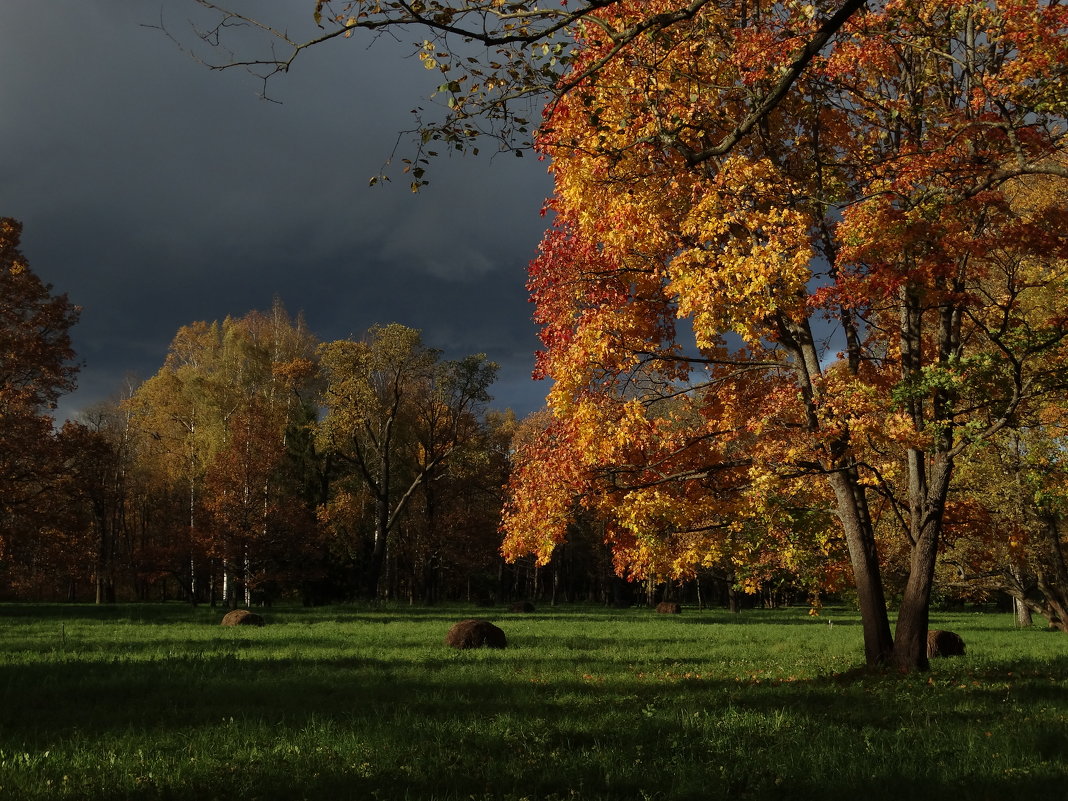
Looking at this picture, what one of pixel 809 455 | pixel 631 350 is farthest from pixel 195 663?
pixel 809 455

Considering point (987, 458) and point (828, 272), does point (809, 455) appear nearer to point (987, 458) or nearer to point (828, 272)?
point (828, 272)

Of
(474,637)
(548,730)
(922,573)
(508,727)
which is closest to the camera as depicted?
(548,730)

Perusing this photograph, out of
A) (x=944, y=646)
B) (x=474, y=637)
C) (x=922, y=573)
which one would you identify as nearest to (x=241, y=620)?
(x=474, y=637)

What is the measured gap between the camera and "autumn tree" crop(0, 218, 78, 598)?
28.2 meters

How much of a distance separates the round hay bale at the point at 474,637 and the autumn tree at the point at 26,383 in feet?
66.2

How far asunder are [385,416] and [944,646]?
3574 cm

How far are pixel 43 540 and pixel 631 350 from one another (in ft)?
90.9

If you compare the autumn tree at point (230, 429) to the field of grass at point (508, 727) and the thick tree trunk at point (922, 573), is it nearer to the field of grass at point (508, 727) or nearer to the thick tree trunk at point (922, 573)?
the field of grass at point (508, 727)

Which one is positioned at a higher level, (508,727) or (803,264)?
(803,264)

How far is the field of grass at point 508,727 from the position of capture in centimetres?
647

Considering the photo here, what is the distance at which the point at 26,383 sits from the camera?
29844 millimetres

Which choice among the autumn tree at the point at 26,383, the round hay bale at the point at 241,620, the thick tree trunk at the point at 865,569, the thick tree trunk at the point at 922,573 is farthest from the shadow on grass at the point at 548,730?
the autumn tree at the point at 26,383

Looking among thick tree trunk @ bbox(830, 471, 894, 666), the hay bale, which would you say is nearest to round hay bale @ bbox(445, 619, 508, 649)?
thick tree trunk @ bbox(830, 471, 894, 666)

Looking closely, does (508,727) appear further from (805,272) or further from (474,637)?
(474,637)
